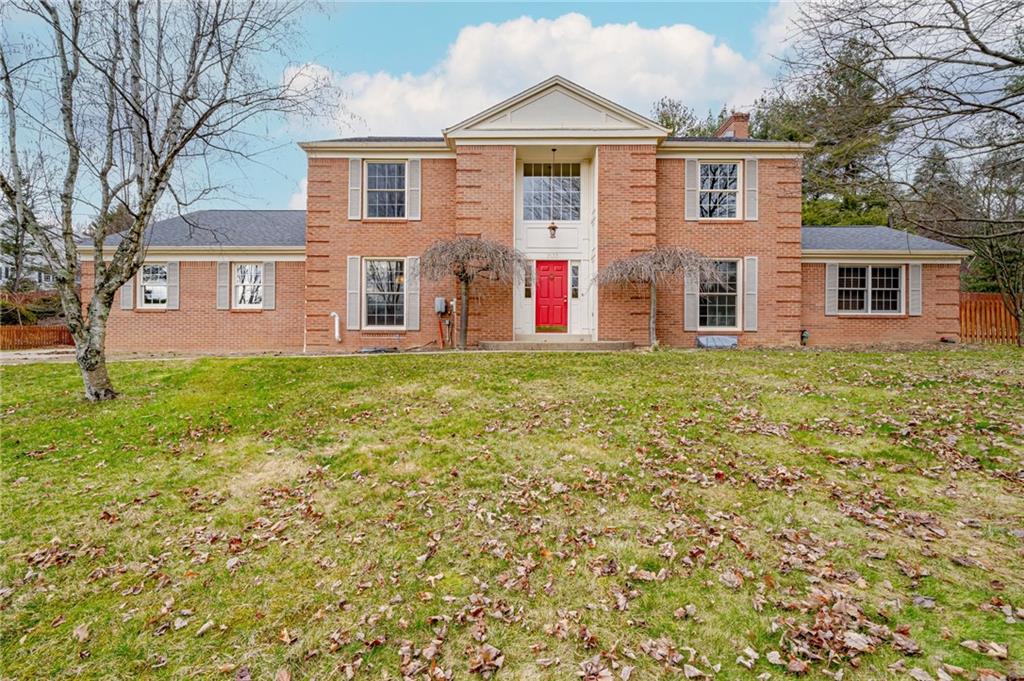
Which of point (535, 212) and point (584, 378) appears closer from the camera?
point (584, 378)

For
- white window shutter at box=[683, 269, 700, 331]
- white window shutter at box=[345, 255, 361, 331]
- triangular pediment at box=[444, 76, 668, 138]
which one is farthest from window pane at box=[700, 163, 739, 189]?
white window shutter at box=[345, 255, 361, 331]

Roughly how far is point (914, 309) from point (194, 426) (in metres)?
19.0

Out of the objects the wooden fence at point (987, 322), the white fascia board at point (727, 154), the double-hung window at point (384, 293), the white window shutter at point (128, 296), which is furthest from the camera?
the wooden fence at point (987, 322)

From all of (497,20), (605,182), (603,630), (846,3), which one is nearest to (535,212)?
(605,182)

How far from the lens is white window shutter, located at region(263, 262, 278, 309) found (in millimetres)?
16281

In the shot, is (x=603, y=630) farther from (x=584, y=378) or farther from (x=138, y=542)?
(x=584, y=378)

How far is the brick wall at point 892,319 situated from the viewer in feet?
50.1

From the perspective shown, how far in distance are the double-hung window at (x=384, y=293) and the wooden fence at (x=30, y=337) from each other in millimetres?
15364

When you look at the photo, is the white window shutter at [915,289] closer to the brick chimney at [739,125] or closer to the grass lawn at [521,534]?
the brick chimney at [739,125]

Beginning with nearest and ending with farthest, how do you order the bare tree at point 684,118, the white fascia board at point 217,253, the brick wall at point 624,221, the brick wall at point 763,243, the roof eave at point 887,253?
the brick wall at point 624,221 < the brick wall at point 763,243 < the roof eave at point 887,253 < the white fascia board at point 217,253 < the bare tree at point 684,118

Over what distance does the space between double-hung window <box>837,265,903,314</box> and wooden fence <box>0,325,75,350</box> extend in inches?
1163

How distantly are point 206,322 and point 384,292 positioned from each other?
21.0ft

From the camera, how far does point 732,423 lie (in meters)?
6.49

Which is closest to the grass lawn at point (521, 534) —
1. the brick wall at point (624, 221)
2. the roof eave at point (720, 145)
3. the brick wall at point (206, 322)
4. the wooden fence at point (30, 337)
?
the brick wall at point (624, 221)
